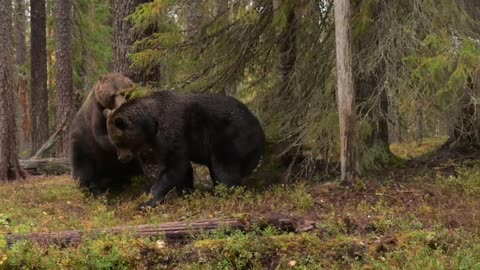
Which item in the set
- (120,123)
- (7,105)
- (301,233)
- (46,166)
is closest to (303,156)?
(120,123)

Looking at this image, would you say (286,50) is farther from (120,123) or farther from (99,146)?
(99,146)

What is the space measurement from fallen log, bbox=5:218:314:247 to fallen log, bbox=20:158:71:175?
10.3m

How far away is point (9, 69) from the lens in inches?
598

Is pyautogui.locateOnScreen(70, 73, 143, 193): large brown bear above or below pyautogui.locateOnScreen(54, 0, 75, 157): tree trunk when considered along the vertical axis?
below

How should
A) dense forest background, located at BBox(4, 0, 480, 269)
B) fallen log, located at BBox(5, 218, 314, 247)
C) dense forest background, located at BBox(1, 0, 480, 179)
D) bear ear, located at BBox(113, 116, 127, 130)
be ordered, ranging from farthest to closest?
bear ear, located at BBox(113, 116, 127, 130) → dense forest background, located at BBox(1, 0, 480, 179) → fallen log, located at BBox(5, 218, 314, 247) → dense forest background, located at BBox(4, 0, 480, 269)

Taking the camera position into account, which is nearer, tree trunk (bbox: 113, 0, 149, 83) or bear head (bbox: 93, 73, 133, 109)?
bear head (bbox: 93, 73, 133, 109)

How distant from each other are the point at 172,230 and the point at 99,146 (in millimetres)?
4863

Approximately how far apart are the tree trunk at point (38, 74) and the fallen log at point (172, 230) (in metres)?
16.1

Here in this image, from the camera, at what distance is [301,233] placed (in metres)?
6.84

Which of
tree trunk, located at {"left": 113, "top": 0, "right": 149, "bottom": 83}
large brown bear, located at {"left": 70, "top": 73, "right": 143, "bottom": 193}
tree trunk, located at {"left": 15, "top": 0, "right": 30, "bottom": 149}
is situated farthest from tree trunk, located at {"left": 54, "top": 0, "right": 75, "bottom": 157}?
large brown bear, located at {"left": 70, "top": 73, "right": 143, "bottom": 193}

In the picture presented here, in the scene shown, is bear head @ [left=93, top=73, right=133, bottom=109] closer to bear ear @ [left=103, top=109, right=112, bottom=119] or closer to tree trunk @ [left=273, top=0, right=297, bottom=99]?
bear ear @ [left=103, top=109, right=112, bottom=119]

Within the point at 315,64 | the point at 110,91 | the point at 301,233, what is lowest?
the point at 301,233

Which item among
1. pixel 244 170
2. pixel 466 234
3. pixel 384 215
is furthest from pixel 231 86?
pixel 466 234

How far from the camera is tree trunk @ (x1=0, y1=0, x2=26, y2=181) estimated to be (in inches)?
589
